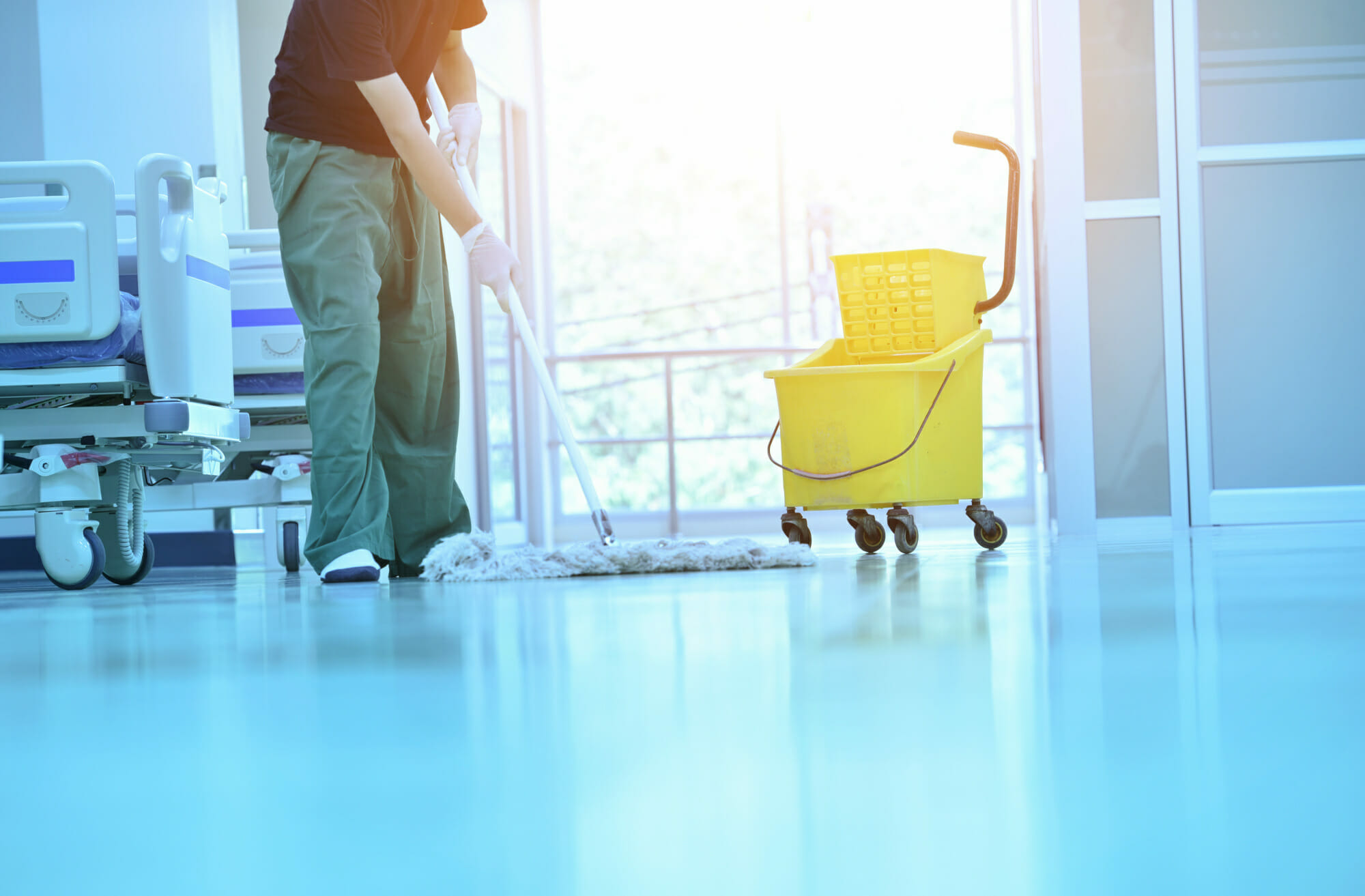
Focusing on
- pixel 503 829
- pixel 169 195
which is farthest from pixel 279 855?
pixel 169 195

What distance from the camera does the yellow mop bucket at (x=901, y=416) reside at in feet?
8.41

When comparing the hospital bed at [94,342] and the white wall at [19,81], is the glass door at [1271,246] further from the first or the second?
the white wall at [19,81]

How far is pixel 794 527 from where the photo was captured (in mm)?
2703

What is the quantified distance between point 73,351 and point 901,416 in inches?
64.7

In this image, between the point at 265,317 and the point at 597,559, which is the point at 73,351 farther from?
the point at 597,559

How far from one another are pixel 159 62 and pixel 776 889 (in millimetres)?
4165

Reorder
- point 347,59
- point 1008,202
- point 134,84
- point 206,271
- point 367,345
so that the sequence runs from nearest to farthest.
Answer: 1. point 347,59
2. point 367,345
3. point 206,271
4. point 1008,202
5. point 134,84

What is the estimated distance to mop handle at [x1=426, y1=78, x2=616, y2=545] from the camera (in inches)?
90.4

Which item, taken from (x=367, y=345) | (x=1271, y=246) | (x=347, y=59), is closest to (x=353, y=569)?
(x=367, y=345)

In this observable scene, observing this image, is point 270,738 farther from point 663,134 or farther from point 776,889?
point 663,134

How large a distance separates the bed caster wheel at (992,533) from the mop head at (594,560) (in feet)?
2.20

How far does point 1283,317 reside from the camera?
3.51 m

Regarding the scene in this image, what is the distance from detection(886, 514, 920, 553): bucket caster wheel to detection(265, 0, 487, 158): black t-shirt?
119 cm

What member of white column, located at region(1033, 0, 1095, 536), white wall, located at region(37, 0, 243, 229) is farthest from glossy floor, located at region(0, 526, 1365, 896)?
white wall, located at region(37, 0, 243, 229)
